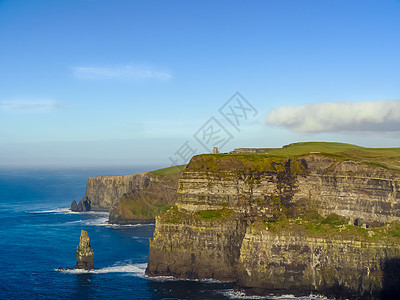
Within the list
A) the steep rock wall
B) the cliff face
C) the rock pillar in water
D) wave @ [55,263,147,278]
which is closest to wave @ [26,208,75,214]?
the cliff face

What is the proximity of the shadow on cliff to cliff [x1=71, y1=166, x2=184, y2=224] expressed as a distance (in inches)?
3639

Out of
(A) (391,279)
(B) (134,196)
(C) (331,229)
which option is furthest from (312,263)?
(B) (134,196)

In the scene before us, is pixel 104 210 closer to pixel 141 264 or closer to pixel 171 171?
pixel 171 171

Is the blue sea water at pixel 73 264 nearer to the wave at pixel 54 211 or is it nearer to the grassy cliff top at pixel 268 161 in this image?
the wave at pixel 54 211

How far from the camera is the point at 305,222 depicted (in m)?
77.2

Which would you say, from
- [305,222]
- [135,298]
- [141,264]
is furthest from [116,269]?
[305,222]

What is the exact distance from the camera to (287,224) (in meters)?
77.4

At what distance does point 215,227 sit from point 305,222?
16.7m

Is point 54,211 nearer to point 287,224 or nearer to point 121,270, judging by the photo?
point 121,270

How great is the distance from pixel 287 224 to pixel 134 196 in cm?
8523

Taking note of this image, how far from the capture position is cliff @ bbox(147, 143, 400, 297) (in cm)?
7044

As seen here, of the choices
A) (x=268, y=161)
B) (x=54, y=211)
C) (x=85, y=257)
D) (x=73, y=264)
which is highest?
(x=268, y=161)

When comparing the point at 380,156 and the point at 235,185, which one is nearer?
the point at 235,185

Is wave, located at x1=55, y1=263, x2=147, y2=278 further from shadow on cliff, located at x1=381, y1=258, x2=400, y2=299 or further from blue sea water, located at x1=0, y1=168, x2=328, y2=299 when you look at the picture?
shadow on cliff, located at x1=381, y1=258, x2=400, y2=299
